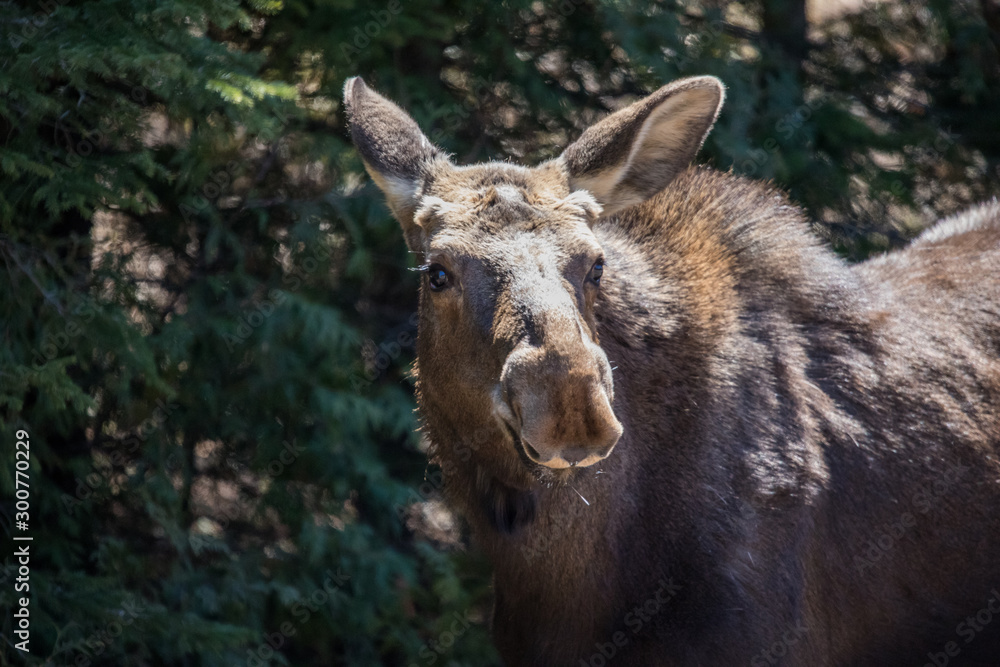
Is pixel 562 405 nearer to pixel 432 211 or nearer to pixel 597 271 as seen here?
pixel 597 271

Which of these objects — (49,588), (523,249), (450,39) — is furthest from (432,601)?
(450,39)

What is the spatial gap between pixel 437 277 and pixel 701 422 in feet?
4.33

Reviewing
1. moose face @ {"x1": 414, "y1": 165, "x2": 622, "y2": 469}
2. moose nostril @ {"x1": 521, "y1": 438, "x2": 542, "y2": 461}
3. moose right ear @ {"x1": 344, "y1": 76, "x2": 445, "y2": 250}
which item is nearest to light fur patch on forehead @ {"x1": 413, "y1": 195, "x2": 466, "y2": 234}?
moose face @ {"x1": 414, "y1": 165, "x2": 622, "y2": 469}

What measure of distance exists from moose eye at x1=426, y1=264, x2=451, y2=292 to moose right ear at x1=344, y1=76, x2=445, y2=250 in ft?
1.39

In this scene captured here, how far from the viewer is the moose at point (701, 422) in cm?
390

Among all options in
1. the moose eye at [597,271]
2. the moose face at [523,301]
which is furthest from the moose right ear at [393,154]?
the moose eye at [597,271]

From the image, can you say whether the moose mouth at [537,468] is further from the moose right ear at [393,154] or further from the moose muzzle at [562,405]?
the moose right ear at [393,154]

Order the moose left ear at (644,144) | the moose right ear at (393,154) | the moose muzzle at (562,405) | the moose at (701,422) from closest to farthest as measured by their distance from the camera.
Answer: the moose muzzle at (562,405) → the moose at (701,422) → the moose left ear at (644,144) → the moose right ear at (393,154)

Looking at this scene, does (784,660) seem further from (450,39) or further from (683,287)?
(450,39)

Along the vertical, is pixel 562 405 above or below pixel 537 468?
above

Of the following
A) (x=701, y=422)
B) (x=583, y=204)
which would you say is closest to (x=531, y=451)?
(x=701, y=422)

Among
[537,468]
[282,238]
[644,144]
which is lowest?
[282,238]

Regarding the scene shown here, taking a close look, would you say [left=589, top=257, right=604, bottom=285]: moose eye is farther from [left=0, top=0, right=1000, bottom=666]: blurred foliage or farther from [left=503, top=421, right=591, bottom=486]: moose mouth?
[left=0, top=0, right=1000, bottom=666]: blurred foliage

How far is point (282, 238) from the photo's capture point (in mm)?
6578
